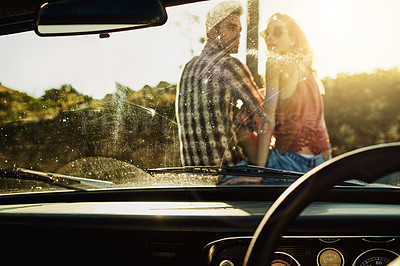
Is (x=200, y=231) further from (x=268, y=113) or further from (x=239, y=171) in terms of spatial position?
(x=268, y=113)

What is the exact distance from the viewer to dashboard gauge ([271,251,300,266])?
215 centimetres

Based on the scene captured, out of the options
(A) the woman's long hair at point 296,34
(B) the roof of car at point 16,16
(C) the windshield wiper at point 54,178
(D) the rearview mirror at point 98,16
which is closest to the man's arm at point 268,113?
(A) the woman's long hair at point 296,34

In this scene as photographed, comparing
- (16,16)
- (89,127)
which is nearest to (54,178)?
(89,127)

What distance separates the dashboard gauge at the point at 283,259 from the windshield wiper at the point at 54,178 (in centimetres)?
140

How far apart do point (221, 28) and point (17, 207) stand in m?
1.87

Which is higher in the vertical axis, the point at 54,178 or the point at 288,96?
the point at 288,96

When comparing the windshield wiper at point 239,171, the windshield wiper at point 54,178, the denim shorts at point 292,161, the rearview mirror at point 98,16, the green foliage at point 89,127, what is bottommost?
the windshield wiper at point 54,178

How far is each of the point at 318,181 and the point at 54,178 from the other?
2.39 m

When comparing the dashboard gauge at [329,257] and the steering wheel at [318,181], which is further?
the dashboard gauge at [329,257]

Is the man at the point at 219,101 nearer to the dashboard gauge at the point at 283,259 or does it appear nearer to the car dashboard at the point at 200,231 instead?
the car dashboard at the point at 200,231

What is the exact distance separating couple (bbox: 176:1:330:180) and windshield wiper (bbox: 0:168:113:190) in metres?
0.65

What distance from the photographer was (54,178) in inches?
122

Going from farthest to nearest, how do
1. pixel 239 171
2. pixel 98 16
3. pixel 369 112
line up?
pixel 239 171 → pixel 369 112 → pixel 98 16

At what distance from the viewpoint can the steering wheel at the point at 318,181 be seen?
1.10 metres
